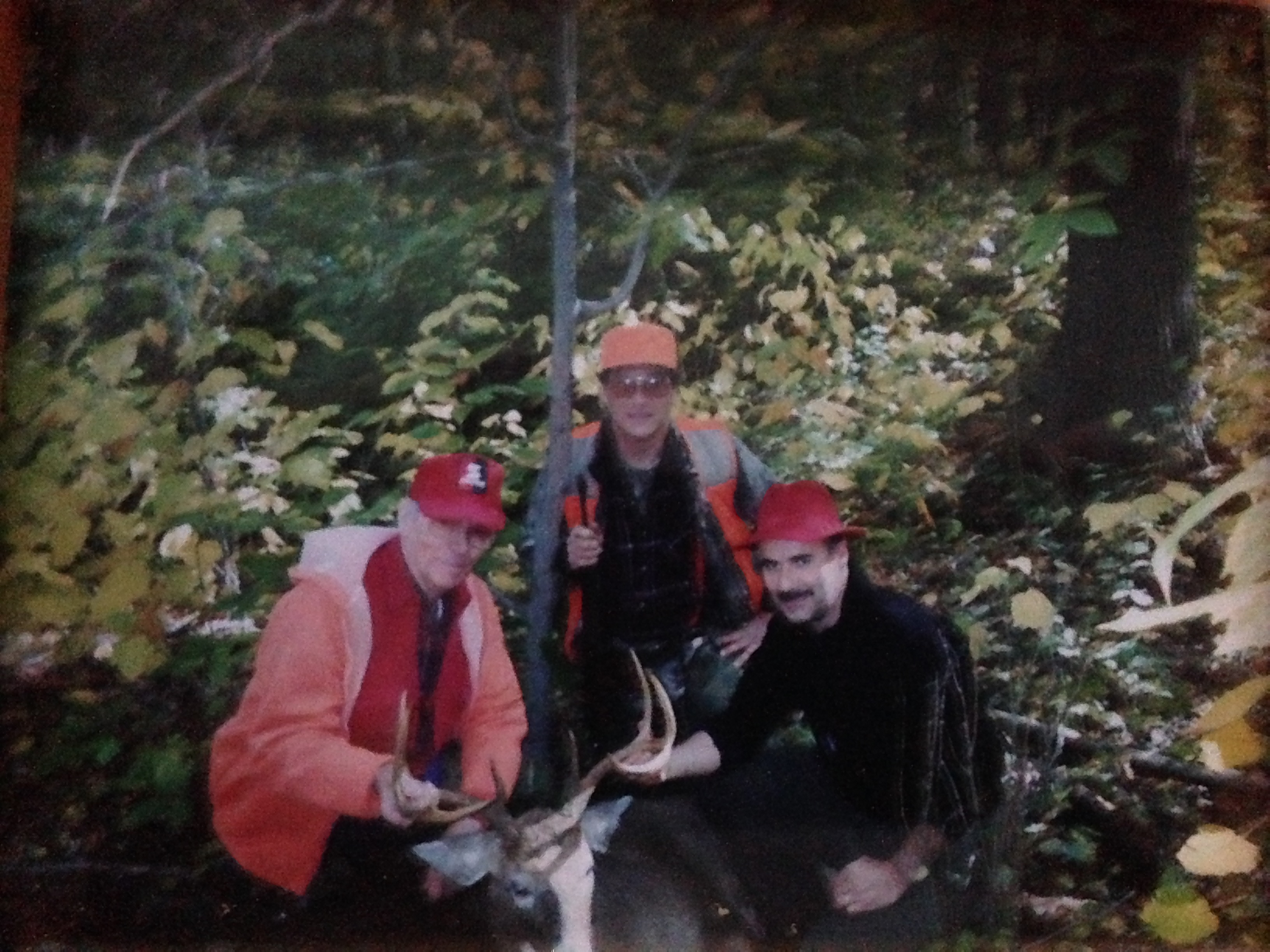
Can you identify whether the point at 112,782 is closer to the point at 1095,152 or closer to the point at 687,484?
the point at 687,484

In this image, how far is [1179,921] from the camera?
2197 millimetres

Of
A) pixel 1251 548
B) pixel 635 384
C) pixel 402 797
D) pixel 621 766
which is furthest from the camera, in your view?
pixel 1251 548

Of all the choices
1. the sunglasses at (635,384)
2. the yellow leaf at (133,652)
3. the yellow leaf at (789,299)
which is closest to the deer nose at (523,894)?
the yellow leaf at (133,652)

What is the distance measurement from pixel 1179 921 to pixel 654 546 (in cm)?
135

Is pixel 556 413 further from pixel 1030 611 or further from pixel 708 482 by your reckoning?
pixel 1030 611

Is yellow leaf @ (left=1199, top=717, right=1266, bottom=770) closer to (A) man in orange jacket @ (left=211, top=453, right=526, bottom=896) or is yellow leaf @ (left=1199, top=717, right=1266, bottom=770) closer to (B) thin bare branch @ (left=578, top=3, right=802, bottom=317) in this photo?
(A) man in orange jacket @ (left=211, top=453, right=526, bottom=896)

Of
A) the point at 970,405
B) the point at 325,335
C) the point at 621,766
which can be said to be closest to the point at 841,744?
the point at 621,766

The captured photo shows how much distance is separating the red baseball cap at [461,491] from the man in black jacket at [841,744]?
53 centimetres

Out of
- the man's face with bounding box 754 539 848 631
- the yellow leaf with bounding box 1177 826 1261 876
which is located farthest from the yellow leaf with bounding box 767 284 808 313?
the yellow leaf with bounding box 1177 826 1261 876

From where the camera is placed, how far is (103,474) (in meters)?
2.12

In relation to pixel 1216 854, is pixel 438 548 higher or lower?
higher

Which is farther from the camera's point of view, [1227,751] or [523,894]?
[1227,751]

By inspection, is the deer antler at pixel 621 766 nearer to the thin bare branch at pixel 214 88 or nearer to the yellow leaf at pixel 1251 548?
the yellow leaf at pixel 1251 548

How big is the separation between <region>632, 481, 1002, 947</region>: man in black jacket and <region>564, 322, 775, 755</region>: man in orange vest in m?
0.06
